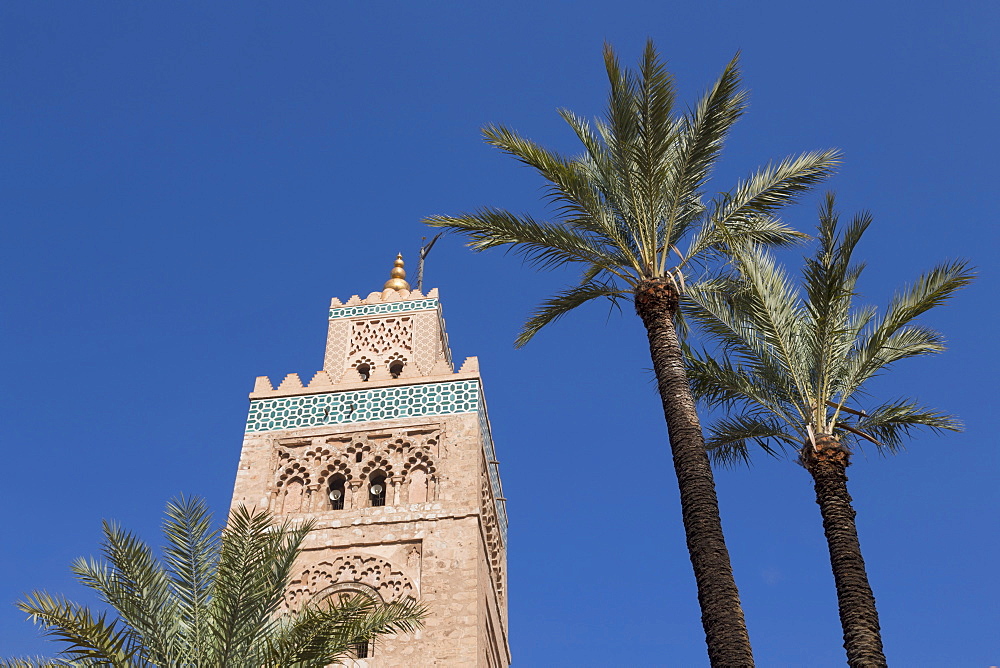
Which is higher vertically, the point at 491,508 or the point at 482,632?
the point at 491,508

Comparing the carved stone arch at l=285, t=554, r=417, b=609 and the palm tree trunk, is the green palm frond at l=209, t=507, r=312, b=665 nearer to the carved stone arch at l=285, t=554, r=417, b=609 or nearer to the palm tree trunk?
the palm tree trunk

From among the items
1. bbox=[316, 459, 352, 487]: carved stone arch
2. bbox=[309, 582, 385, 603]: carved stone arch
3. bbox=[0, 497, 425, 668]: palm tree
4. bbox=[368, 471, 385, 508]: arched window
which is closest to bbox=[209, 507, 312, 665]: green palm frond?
bbox=[0, 497, 425, 668]: palm tree

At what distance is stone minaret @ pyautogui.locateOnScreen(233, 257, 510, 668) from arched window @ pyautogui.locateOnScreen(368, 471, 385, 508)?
0.02 m

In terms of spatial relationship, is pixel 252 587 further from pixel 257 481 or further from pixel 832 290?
pixel 257 481

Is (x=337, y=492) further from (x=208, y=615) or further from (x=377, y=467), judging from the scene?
(x=208, y=615)

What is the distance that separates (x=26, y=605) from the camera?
9.59 m

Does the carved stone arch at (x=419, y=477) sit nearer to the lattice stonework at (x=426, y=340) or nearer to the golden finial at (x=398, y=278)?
the lattice stonework at (x=426, y=340)

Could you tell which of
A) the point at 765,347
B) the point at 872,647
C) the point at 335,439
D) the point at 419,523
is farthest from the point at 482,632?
the point at 872,647

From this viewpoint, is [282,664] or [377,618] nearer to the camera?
[282,664]

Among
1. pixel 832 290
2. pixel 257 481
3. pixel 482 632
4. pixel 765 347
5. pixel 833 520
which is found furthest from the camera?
pixel 257 481

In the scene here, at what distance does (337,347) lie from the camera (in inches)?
777

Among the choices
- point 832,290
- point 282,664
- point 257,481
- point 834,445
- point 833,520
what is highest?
point 257,481

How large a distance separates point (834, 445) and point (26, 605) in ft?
23.1

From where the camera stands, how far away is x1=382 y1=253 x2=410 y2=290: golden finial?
21359mm
